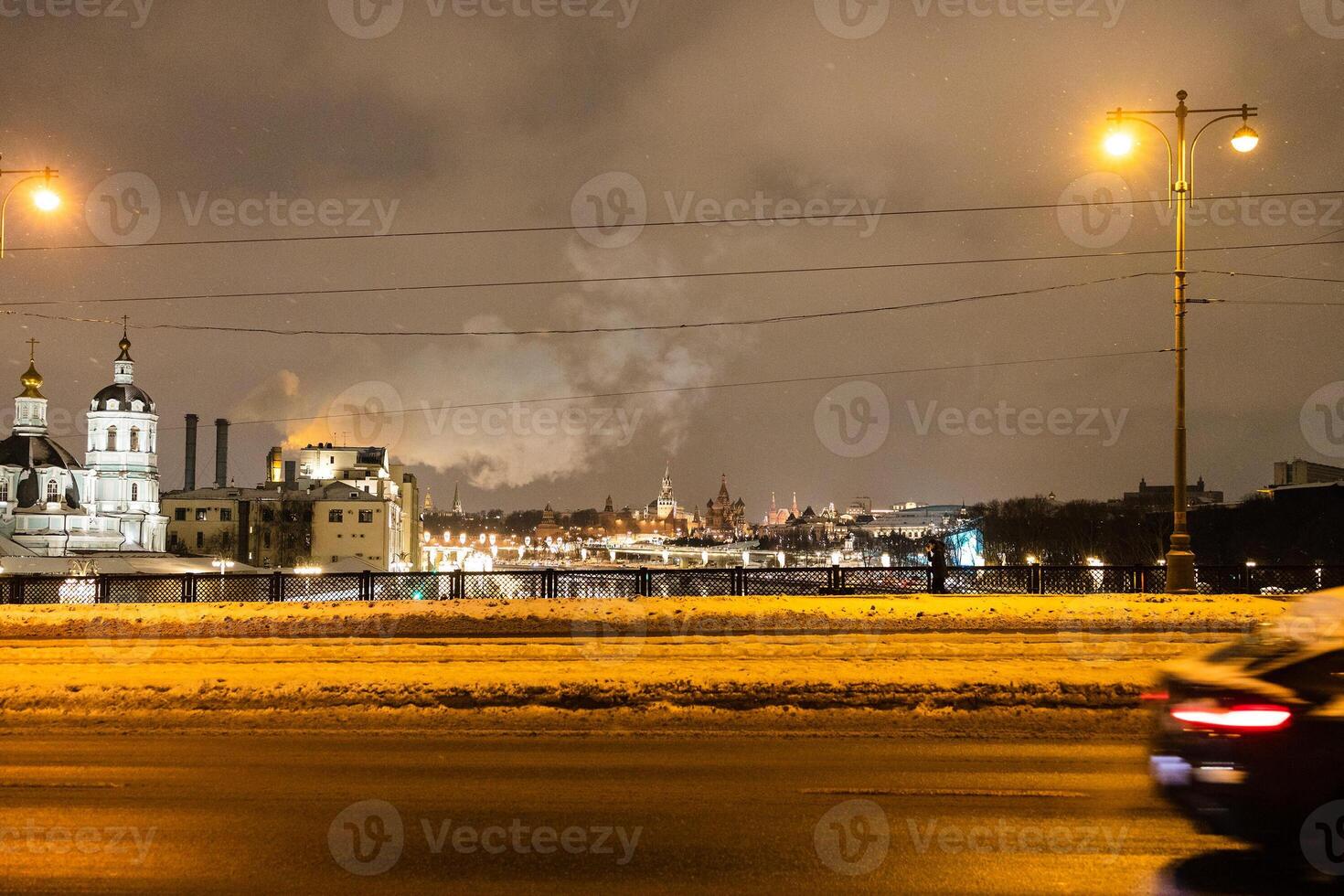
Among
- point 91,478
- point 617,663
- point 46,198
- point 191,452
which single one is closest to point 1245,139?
point 617,663

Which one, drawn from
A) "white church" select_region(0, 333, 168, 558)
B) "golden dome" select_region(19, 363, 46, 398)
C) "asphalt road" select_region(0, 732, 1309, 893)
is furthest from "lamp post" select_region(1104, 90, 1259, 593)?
"golden dome" select_region(19, 363, 46, 398)

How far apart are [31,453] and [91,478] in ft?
23.9

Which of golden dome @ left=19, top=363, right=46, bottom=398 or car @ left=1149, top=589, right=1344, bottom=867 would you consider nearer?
car @ left=1149, top=589, right=1344, bottom=867

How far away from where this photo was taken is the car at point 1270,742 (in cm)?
616

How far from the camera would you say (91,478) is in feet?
323

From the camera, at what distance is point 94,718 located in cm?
1265

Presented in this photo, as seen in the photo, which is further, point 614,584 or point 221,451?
point 221,451

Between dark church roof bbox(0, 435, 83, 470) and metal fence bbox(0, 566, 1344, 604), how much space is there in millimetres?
82797

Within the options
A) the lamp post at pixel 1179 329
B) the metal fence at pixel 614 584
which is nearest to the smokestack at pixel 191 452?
the metal fence at pixel 614 584

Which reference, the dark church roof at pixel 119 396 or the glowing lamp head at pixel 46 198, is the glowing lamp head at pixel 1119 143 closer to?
the glowing lamp head at pixel 46 198

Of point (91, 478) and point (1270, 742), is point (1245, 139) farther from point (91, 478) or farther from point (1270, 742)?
point (91, 478)

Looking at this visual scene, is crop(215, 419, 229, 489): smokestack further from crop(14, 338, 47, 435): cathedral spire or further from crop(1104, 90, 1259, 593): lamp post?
crop(1104, 90, 1259, 593): lamp post

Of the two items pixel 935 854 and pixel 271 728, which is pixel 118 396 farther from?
pixel 935 854

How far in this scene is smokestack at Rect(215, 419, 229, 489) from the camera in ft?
411
